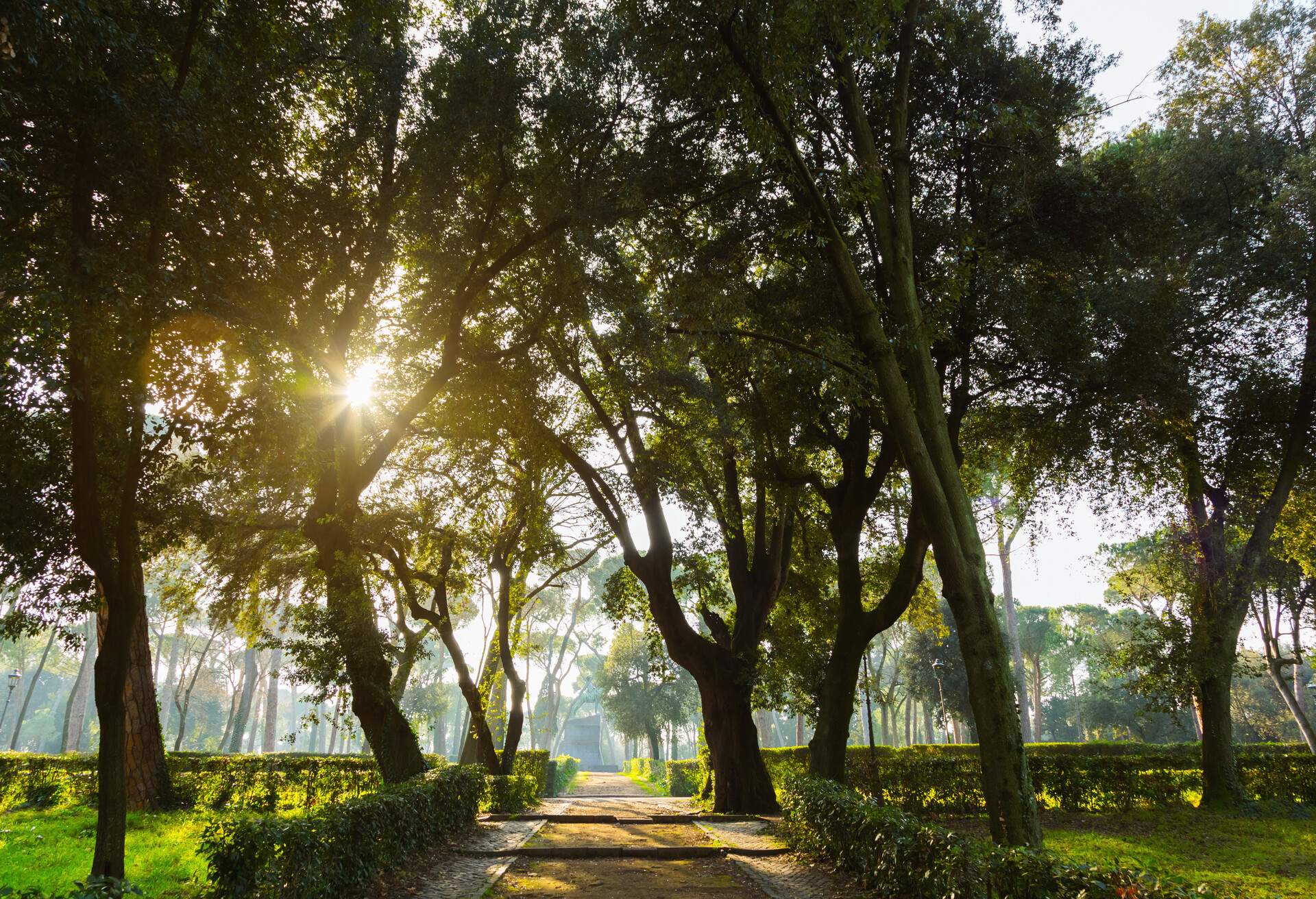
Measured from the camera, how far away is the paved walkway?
7.35 metres

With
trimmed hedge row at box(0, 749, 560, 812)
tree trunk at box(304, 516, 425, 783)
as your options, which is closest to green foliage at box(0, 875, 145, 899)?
tree trunk at box(304, 516, 425, 783)

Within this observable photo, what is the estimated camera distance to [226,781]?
16078 millimetres

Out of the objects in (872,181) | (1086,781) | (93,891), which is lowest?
(1086,781)

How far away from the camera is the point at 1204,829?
461 inches

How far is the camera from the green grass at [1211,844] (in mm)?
8055

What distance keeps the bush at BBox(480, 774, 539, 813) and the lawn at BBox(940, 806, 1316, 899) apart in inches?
345

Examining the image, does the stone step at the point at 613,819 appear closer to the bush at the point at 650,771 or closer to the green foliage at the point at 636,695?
the bush at the point at 650,771

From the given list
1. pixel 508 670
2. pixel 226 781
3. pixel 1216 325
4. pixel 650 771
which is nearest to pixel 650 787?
pixel 650 771

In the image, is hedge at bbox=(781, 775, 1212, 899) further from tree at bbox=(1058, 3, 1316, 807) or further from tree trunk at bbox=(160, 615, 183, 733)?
tree trunk at bbox=(160, 615, 183, 733)

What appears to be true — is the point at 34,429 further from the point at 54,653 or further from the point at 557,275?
the point at 54,653

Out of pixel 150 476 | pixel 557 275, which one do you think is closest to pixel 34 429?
pixel 150 476

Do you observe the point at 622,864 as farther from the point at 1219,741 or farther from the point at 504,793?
the point at 1219,741

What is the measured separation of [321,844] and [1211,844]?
12.2m

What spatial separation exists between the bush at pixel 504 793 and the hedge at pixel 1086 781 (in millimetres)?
5845
